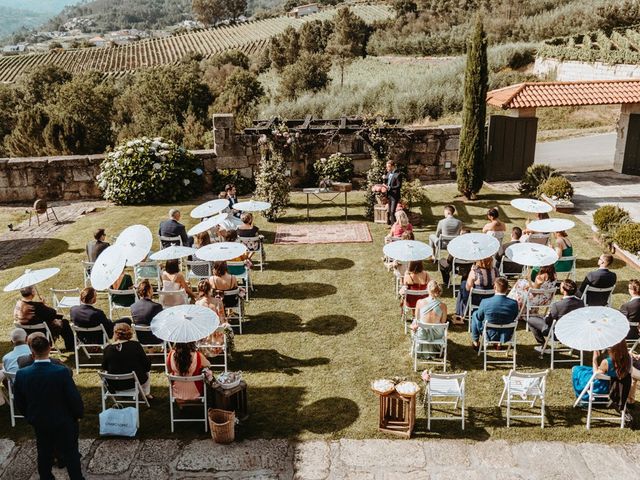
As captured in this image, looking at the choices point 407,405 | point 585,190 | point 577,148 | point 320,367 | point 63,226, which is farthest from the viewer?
point 577,148

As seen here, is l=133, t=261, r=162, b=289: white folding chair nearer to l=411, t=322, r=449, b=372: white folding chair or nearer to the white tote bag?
the white tote bag

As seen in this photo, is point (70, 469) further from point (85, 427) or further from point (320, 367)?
point (320, 367)

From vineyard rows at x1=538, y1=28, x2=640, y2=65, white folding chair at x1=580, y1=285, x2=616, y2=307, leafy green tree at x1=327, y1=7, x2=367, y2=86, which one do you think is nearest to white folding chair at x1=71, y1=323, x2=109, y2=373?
white folding chair at x1=580, y1=285, x2=616, y2=307

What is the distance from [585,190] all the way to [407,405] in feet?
41.3

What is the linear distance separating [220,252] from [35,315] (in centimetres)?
277

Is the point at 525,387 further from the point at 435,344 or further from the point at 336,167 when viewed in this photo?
the point at 336,167

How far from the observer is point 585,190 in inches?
669

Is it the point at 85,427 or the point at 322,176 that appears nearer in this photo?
the point at 85,427

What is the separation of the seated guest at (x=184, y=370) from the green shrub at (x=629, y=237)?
357 inches

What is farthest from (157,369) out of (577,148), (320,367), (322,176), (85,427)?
(577,148)

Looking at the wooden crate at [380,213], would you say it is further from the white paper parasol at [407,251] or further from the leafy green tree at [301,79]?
the leafy green tree at [301,79]

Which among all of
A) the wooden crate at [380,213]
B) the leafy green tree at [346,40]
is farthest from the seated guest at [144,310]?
the leafy green tree at [346,40]

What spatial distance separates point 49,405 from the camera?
5648mm

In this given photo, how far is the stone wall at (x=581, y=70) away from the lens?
110 feet
